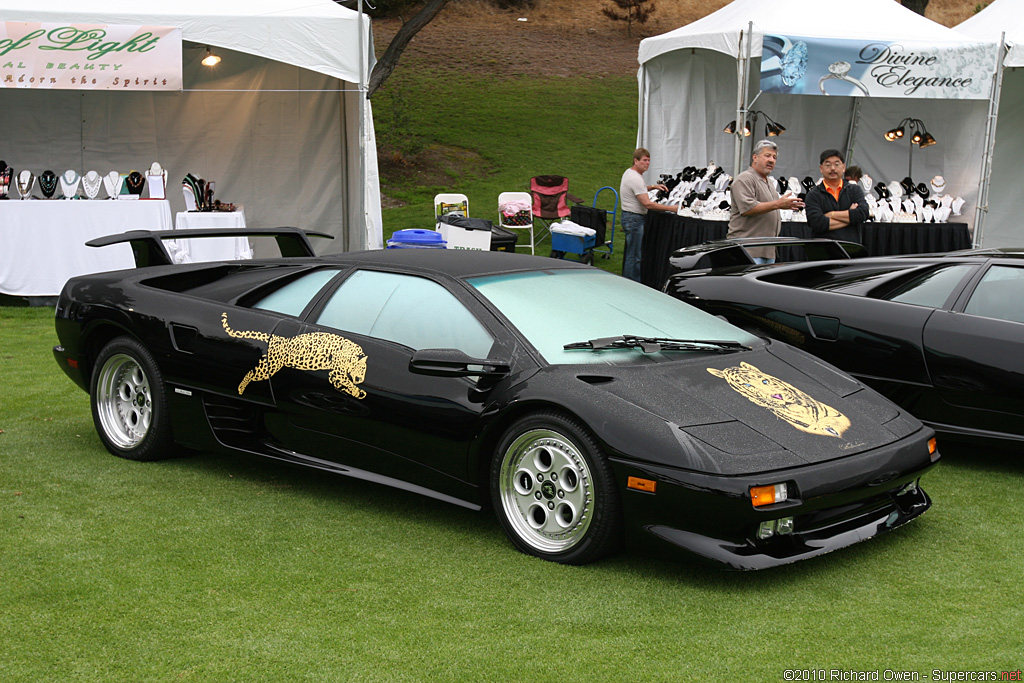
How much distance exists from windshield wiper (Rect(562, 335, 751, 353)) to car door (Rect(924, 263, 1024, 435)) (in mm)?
1404

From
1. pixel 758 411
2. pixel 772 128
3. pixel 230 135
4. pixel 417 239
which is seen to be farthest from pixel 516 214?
pixel 758 411

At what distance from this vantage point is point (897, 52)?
10141mm

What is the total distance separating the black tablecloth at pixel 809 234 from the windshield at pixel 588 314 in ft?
19.8

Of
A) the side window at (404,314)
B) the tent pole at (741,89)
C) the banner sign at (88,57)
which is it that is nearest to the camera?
the side window at (404,314)

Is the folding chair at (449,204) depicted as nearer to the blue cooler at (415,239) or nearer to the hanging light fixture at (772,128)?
the blue cooler at (415,239)

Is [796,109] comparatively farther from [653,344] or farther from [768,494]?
[768,494]

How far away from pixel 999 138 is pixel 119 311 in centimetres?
1229

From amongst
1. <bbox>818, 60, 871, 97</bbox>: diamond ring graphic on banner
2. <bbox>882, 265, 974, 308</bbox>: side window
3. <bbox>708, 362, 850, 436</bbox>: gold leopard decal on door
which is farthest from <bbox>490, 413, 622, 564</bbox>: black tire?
<bbox>818, 60, 871, 97</bbox>: diamond ring graphic on banner

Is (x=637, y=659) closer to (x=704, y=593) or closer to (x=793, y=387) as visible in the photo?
(x=704, y=593)

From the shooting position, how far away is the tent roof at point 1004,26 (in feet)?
34.3

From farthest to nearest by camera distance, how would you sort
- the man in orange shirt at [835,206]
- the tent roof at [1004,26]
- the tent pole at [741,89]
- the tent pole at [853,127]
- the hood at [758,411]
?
the tent pole at [853,127] < the tent roof at [1004,26] < the tent pole at [741,89] < the man in orange shirt at [835,206] < the hood at [758,411]

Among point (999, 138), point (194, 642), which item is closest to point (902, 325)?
point (194, 642)

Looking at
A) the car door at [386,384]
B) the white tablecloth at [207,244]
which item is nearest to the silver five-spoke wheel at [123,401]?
the car door at [386,384]

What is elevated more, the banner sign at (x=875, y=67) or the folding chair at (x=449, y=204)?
the banner sign at (x=875, y=67)
